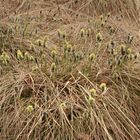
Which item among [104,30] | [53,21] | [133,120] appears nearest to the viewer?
[133,120]

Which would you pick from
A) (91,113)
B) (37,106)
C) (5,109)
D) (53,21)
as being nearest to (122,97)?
(91,113)

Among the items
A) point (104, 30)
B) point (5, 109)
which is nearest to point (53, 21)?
point (104, 30)

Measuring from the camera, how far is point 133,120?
2227 millimetres

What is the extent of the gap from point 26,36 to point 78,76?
0.71m

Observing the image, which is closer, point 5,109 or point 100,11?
point 5,109

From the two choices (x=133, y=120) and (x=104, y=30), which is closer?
(x=133, y=120)

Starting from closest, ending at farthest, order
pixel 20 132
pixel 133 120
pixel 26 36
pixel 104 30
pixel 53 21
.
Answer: pixel 20 132 < pixel 133 120 < pixel 26 36 < pixel 104 30 < pixel 53 21

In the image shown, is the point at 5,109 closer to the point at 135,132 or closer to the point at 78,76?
the point at 78,76

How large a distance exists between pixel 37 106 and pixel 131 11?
189cm

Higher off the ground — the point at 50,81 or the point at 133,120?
the point at 50,81

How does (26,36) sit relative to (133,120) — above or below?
above

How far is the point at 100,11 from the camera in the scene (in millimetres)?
3621

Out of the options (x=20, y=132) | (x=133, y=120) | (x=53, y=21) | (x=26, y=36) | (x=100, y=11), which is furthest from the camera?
(x=100, y=11)

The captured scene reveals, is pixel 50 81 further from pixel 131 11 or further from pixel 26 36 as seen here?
pixel 131 11
